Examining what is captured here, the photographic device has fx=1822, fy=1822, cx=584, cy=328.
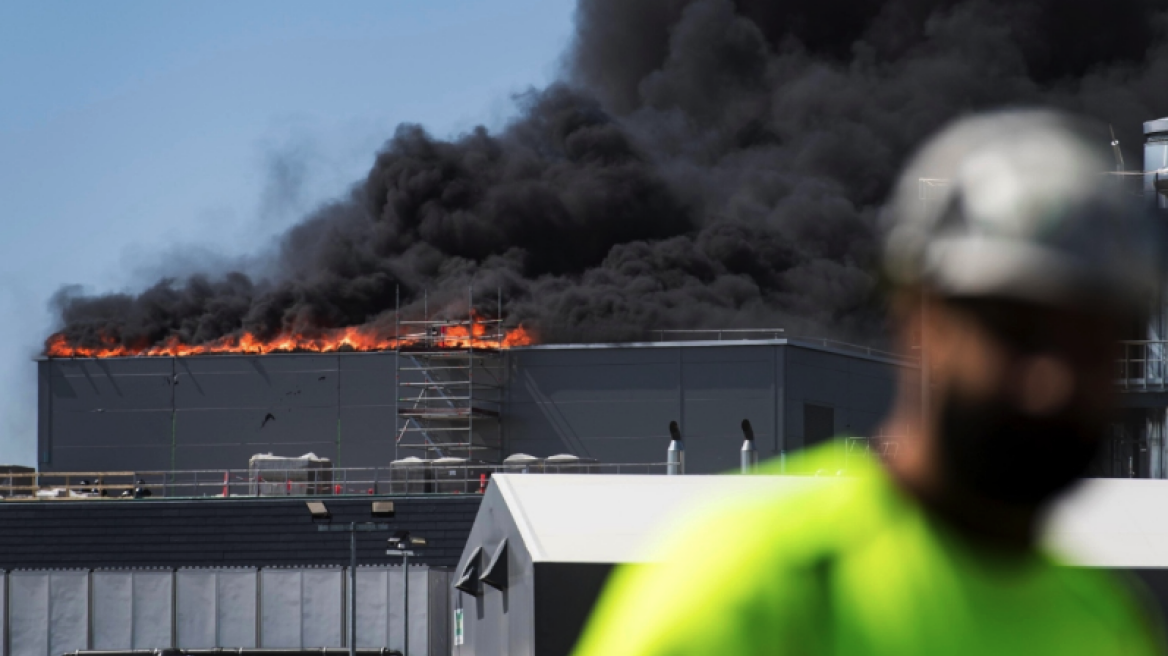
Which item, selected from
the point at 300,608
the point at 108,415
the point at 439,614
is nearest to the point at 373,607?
the point at 439,614

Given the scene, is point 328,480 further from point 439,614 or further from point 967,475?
point 967,475

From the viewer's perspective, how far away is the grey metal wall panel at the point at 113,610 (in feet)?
134

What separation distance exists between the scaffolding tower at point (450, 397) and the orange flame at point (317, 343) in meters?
0.17

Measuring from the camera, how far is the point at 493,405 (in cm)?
5847

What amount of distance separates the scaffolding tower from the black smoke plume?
466 cm

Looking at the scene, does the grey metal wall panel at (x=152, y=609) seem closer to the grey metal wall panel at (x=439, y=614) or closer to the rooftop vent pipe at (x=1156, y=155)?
the grey metal wall panel at (x=439, y=614)

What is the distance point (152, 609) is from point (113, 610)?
0.90 m

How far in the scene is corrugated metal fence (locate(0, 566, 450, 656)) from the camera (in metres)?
40.7

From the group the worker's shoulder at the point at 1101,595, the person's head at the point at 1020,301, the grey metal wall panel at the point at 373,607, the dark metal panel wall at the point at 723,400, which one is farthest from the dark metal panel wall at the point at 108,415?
the person's head at the point at 1020,301

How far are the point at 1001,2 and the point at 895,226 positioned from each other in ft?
344

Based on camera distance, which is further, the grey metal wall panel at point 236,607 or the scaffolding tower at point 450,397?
the scaffolding tower at point 450,397

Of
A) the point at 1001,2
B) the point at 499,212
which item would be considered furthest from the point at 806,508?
the point at 1001,2

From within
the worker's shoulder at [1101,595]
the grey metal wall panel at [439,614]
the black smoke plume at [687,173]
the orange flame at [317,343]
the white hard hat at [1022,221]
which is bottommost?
the grey metal wall panel at [439,614]

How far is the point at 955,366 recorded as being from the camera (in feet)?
4.79
